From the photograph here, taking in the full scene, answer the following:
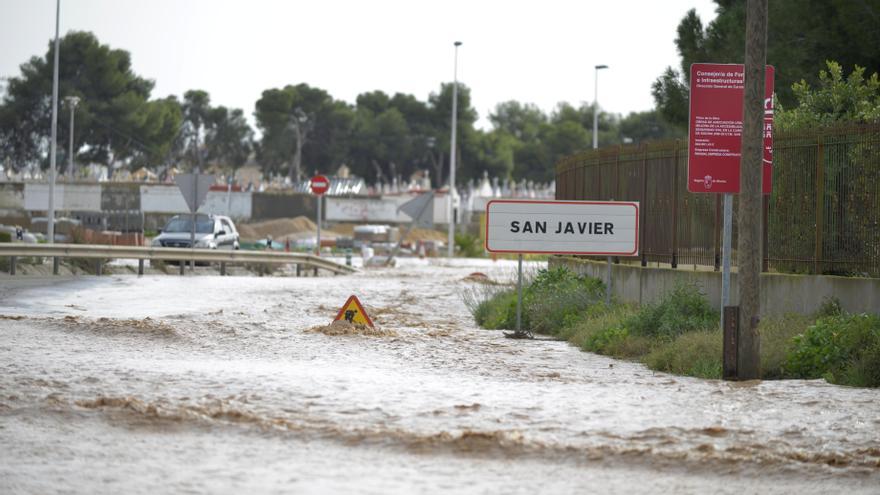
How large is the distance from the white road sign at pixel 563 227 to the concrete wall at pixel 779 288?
2.40ft

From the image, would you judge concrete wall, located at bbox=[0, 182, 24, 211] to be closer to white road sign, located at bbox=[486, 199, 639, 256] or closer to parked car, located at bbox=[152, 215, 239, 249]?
parked car, located at bbox=[152, 215, 239, 249]

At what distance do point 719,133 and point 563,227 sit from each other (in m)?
4.28

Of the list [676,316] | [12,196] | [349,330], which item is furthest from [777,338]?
[12,196]

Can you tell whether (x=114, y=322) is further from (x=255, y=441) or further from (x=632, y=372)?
(x=255, y=441)

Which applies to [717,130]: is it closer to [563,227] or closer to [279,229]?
[563,227]

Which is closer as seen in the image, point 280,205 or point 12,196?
point 12,196

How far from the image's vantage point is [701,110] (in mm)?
14672

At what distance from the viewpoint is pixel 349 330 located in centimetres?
1773

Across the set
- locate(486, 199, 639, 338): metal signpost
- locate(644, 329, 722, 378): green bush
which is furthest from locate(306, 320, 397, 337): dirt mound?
locate(644, 329, 722, 378): green bush

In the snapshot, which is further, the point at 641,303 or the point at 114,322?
the point at 641,303

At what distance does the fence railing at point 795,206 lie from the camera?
1545 cm

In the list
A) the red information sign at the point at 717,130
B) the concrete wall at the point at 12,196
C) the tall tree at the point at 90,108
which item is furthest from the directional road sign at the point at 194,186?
the tall tree at the point at 90,108

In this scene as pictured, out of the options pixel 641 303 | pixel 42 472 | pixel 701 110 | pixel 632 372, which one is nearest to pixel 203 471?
pixel 42 472

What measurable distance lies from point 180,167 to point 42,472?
153 metres
